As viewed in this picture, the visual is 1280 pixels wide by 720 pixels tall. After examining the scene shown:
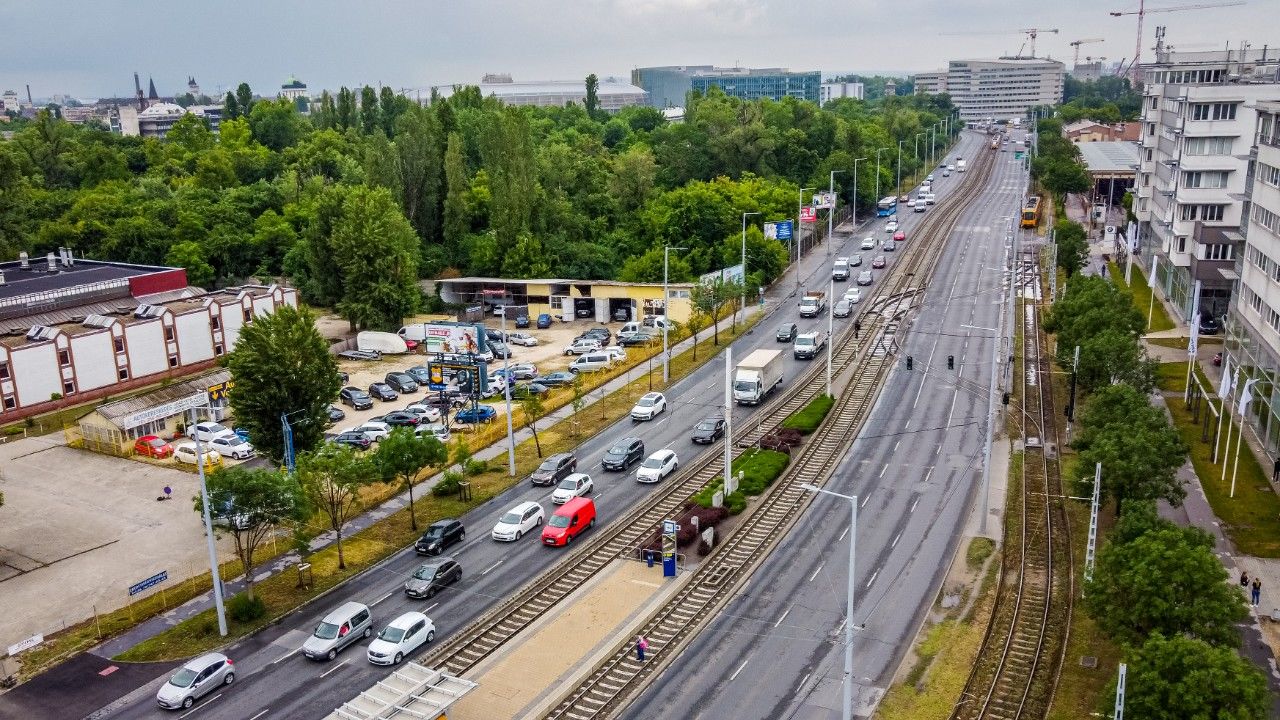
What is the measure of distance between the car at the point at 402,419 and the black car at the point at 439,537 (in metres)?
20.8

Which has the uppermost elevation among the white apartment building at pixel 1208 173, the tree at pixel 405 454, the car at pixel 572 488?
the white apartment building at pixel 1208 173

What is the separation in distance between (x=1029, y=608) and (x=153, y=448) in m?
56.4

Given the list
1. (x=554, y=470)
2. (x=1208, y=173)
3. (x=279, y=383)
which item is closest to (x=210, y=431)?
(x=279, y=383)

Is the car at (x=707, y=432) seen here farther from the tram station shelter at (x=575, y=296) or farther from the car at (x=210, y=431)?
the tram station shelter at (x=575, y=296)

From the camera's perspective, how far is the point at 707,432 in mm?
63094

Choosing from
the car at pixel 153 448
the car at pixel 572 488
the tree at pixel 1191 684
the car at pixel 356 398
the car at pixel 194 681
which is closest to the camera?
the tree at pixel 1191 684

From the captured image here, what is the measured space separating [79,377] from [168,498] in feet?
94.5

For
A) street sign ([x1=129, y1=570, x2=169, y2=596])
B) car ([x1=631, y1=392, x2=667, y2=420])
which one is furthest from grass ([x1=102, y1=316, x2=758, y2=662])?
street sign ([x1=129, y1=570, x2=169, y2=596])

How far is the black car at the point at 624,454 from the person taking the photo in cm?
5894

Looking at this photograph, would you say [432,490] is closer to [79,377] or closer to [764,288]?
[79,377]

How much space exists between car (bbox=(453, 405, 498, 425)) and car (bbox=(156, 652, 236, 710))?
3135cm

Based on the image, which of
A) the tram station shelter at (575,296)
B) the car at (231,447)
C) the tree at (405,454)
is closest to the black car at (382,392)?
the car at (231,447)

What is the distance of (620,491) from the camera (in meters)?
56.2

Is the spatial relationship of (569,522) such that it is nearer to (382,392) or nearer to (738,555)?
(738,555)
